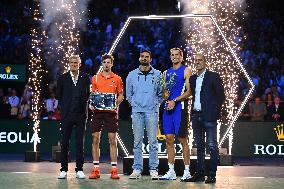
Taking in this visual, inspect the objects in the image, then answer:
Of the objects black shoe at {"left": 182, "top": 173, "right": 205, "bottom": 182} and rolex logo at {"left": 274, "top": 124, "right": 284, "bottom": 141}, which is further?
rolex logo at {"left": 274, "top": 124, "right": 284, "bottom": 141}

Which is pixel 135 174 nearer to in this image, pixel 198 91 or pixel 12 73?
pixel 198 91

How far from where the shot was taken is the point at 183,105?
31.7 feet

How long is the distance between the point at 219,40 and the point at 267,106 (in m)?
4.74

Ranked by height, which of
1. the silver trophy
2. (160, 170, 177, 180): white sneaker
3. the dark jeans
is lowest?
(160, 170, 177, 180): white sneaker

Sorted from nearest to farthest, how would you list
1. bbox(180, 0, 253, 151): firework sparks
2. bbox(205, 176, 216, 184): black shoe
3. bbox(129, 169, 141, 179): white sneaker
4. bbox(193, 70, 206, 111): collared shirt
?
bbox(205, 176, 216, 184): black shoe, bbox(193, 70, 206, 111): collared shirt, bbox(129, 169, 141, 179): white sneaker, bbox(180, 0, 253, 151): firework sparks

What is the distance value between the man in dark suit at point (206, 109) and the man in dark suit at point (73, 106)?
5.07 ft

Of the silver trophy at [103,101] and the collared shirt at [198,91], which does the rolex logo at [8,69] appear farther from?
the collared shirt at [198,91]

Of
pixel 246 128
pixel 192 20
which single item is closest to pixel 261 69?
→ pixel 192 20

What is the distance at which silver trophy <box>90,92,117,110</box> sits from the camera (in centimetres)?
964

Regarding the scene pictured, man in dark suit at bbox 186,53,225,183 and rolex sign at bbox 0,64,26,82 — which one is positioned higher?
rolex sign at bbox 0,64,26,82

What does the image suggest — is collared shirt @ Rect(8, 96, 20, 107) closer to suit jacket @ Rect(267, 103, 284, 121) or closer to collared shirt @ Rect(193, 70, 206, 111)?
suit jacket @ Rect(267, 103, 284, 121)

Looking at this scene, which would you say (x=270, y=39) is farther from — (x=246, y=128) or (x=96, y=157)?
(x=96, y=157)

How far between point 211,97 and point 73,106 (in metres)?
1.93

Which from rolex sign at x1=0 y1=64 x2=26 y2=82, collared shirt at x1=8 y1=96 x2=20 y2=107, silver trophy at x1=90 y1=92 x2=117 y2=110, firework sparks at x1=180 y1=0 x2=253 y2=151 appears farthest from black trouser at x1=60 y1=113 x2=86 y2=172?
rolex sign at x1=0 y1=64 x2=26 y2=82
